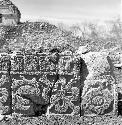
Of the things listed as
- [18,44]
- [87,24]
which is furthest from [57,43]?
[87,24]

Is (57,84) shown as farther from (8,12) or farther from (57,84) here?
(8,12)

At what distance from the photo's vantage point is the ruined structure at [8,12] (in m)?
25.1

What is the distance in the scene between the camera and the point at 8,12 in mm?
25203

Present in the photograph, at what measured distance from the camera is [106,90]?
471 centimetres

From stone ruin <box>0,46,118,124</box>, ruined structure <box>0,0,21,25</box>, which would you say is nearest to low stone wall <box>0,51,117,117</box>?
stone ruin <box>0,46,118,124</box>

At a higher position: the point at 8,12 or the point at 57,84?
the point at 8,12

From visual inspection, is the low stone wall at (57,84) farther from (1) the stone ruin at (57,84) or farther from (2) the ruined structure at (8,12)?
(2) the ruined structure at (8,12)

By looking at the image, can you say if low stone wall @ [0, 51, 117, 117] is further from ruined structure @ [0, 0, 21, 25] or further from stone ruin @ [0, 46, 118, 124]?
ruined structure @ [0, 0, 21, 25]

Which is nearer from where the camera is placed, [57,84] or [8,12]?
[57,84]

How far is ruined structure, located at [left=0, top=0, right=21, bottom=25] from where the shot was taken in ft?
82.4

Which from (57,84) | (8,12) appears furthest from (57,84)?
(8,12)

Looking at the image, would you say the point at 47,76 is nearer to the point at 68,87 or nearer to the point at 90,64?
the point at 68,87

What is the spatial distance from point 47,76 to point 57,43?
1931 centimetres

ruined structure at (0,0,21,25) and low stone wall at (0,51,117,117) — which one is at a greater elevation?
ruined structure at (0,0,21,25)
